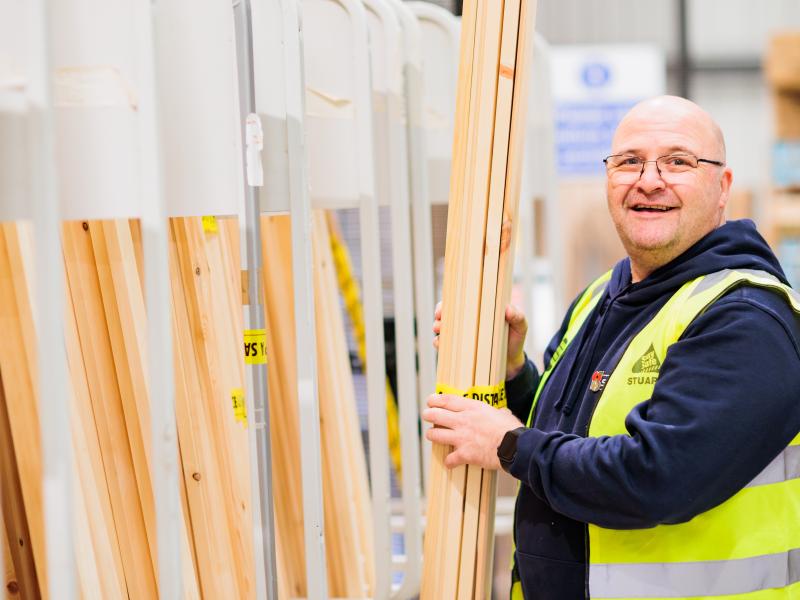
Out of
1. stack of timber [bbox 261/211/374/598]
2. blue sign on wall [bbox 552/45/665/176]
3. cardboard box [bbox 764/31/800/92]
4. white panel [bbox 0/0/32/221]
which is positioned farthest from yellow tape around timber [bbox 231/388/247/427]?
blue sign on wall [bbox 552/45/665/176]

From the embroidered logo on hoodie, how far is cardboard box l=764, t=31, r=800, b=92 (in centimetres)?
438

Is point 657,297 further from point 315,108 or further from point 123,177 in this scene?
point 123,177

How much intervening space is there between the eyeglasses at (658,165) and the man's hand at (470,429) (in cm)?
54

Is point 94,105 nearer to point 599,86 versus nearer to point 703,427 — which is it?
point 703,427

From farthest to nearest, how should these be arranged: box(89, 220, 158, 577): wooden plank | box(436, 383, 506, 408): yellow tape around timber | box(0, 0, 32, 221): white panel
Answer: box(436, 383, 506, 408): yellow tape around timber, box(89, 220, 158, 577): wooden plank, box(0, 0, 32, 221): white panel

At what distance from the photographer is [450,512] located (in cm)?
190

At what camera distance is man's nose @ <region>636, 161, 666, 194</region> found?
1.92 meters

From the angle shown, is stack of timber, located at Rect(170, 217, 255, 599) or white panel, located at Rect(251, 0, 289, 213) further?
stack of timber, located at Rect(170, 217, 255, 599)

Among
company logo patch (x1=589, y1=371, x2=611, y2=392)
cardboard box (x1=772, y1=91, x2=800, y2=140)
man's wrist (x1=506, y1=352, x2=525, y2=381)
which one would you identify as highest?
cardboard box (x1=772, y1=91, x2=800, y2=140)

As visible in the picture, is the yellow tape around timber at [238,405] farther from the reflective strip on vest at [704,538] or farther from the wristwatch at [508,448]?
the reflective strip on vest at [704,538]

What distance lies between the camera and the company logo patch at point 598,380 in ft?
6.27

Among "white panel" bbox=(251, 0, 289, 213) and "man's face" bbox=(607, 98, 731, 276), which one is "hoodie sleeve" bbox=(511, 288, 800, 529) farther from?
"white panel" bbox=(251, 0, 289, 213)

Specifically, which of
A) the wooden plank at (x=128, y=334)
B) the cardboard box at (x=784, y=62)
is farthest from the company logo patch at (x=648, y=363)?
the cardboard box at (x=784, y=62)

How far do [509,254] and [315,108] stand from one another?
0.55 metres
